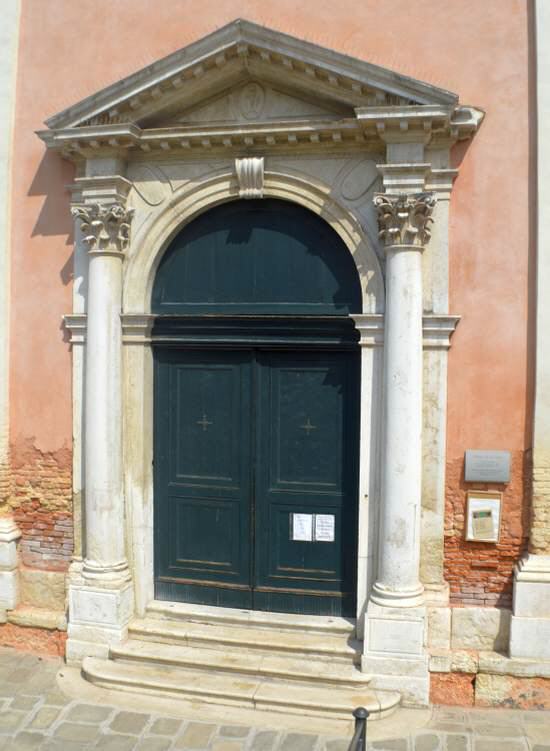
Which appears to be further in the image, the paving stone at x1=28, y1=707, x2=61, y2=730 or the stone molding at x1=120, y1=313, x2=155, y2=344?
the stone molding at x1=120, y1=313, x2=155, y2=344

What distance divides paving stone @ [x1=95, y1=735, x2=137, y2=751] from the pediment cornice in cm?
451

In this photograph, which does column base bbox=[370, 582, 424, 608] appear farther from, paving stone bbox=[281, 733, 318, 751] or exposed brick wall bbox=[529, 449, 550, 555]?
paving stone bbox=[281, 733, 318, 751]

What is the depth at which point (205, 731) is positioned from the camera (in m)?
4.85

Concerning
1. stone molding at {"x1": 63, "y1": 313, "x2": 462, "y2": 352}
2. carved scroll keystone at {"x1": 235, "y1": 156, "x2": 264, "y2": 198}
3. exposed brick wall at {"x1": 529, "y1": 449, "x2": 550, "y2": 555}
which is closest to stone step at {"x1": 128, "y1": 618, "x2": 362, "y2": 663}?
exposed brick wall at {"x1": 529, "y1": 449, "x2": 550, "y2": 555}

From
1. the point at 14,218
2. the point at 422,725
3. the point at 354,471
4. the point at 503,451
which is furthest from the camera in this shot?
the point at 14,218

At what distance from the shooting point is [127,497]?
19.5 feet

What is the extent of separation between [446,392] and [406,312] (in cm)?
73

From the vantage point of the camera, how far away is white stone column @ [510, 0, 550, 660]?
5109 mm

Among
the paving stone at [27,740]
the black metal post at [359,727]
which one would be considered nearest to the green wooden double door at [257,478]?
the paving stone at [27,740]

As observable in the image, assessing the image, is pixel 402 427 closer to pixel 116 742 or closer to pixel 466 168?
pixel 466 168

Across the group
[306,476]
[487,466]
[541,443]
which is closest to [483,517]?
[487,466]

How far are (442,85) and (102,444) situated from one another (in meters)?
4.01

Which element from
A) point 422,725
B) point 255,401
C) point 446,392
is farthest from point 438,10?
point 422,725

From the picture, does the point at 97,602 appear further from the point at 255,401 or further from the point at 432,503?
the point at 432,503
